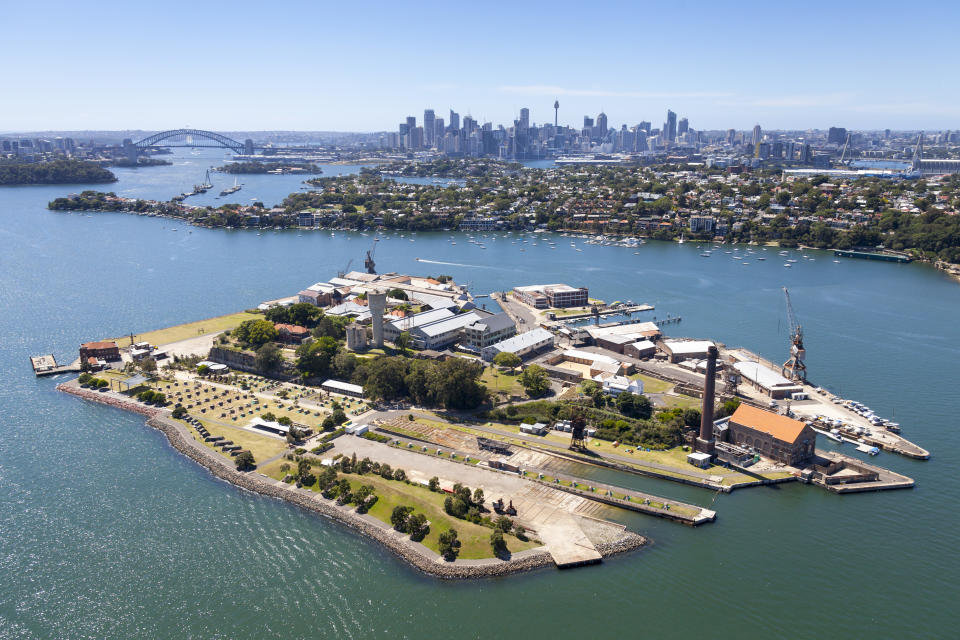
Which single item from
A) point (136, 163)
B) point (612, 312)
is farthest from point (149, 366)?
point (136, 163)

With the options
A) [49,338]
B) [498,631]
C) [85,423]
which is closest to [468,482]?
[498,631]

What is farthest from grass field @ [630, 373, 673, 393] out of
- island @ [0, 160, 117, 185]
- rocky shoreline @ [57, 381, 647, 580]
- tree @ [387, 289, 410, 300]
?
island @ [0, 160, 117, 185]

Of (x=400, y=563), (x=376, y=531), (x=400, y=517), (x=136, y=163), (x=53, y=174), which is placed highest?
(x=136, y=163)

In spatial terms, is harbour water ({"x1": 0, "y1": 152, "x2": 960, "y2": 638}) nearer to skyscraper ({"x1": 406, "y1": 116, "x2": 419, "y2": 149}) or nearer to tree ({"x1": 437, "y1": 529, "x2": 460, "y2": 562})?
tree ({"x1": 437, "y1": 529, "x2": 460, "y2": 562})

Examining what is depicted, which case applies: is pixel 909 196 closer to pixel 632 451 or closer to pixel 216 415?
pixel 632 451

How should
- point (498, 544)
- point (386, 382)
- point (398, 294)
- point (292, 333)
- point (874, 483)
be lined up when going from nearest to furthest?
point (498, 544) < point (874, 483) < point (386, 382) < point (292, 333) < point (398, 294)

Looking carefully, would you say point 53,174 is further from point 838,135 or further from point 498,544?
point 838,135

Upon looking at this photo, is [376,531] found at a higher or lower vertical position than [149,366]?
lower
